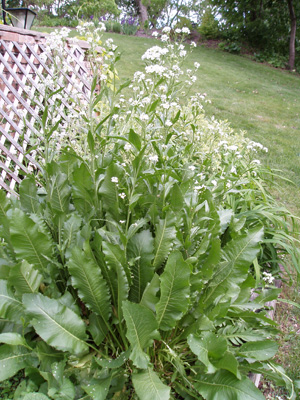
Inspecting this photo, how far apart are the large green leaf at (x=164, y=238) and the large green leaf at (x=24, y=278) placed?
0.57 meters

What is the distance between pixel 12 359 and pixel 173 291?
78cm

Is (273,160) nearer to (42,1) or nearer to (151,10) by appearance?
(42,1)

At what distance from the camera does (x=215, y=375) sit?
140 centimetres

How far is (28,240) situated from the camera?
157cm

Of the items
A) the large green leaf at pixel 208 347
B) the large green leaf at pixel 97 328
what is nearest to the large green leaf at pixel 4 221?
the large green leaf at pixel 97 328

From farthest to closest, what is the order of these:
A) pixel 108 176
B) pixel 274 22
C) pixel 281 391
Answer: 1. pixel 274 22
2. pixel 281 391
3. pixel 108 176

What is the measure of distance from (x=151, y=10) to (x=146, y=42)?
10.4 m

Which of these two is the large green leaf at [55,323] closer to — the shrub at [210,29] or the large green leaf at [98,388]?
the large green leaf at [98,388]

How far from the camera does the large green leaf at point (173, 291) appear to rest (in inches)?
53.0

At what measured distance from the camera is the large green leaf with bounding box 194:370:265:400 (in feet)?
4.31

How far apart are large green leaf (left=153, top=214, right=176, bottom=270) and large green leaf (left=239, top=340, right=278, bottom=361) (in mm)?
560

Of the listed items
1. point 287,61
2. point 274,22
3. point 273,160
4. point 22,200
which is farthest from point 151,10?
point 22,200

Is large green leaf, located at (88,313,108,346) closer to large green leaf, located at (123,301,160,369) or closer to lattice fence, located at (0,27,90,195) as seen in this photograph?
large green leaf, located at (123,301,160,369)

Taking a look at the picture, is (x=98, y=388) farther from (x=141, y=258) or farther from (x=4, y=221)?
(x=4, y=221)
